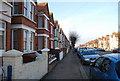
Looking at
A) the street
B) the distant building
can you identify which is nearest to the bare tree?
the distant building

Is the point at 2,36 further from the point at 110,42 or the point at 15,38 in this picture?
the point at 110,42

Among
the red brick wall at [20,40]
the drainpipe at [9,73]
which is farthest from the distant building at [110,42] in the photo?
the drainpipe at [9,73]

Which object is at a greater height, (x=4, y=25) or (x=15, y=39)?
(x=4, y=25)

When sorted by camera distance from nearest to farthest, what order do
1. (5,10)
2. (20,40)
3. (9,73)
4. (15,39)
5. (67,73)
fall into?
(9,73) → (5,10) → (67,73) → (20,40) → (15,39)

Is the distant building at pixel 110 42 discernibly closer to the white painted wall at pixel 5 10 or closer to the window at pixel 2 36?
the white painted wall at pixel 5 10

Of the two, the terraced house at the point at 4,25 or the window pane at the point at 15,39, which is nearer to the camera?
the terraced house at the point at 4,25

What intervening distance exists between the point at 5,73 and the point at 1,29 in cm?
461

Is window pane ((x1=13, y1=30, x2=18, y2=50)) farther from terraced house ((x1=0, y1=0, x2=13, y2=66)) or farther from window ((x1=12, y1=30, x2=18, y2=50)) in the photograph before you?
terraced house ((x1=0, y1=0, x2=13, y2=66))

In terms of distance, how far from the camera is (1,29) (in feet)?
27.0

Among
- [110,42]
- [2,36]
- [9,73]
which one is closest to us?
[9,73]

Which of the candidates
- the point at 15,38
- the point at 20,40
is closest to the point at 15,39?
the point at 15,38

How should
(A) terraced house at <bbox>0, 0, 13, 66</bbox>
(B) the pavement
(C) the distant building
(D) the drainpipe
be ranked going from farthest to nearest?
(C) the distant building, (B) the pavement, (A) terraced house at <bbox>0, 0, 13, 66</bbox>, (D) the drainpipe

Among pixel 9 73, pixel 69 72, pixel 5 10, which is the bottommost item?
pixel 69 72

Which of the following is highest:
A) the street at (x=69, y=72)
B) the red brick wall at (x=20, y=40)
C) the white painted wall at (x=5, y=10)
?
the white painted wall at (x=5, y=10)
